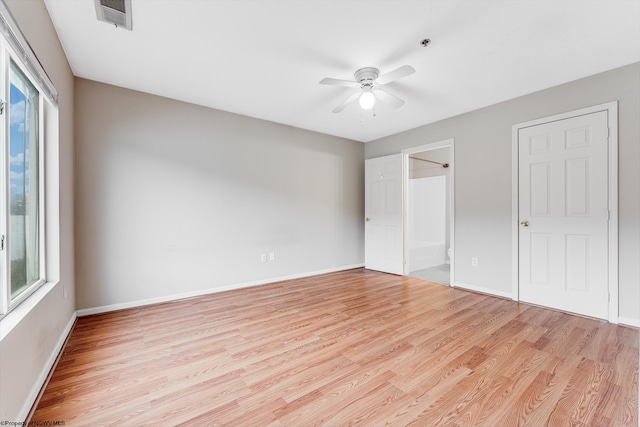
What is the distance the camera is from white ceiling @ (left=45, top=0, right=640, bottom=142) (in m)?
1.78

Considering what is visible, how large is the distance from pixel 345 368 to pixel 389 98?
2510 millimetres

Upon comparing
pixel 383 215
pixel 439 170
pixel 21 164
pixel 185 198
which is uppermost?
pixel 439 170

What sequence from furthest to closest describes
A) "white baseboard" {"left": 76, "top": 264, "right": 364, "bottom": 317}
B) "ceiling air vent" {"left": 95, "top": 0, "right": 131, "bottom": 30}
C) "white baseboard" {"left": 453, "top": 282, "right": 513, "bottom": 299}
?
"white baseboard" {"left": 453, "top": 282, "right": 513, "bottom": 299}, "white baseboard" {"left": 76, "top": 264, "right": 364, "bottom": 317}, "ceiling air vent" {"left": 95, "top": 0, "right": 131, "bottom": 30}

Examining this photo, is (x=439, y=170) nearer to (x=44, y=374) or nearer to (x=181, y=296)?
(x=181, y=296)

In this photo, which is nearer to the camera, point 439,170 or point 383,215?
point 383,215

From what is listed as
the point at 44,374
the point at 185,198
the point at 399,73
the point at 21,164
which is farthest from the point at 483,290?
the point at 21,164

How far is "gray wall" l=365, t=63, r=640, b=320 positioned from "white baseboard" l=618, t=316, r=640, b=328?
0.04 metres

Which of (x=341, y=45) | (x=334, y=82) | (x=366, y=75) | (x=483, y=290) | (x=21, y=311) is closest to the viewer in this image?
(x=21, y=311)

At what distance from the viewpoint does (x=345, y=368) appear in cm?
180

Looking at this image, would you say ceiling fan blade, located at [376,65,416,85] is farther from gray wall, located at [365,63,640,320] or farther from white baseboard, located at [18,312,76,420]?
white baseboard, located at [18,312,76,420]

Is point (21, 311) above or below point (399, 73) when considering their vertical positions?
below

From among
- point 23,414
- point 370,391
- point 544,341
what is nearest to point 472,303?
point 544,341

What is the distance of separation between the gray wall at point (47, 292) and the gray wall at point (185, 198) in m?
0.27

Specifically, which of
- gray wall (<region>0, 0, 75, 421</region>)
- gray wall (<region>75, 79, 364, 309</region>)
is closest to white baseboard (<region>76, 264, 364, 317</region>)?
gray wall (<region>75, 79, 364, 309</region>)
